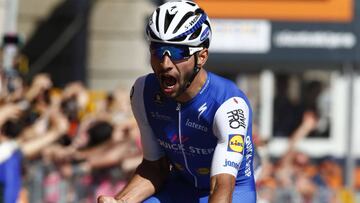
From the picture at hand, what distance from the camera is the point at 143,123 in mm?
6988

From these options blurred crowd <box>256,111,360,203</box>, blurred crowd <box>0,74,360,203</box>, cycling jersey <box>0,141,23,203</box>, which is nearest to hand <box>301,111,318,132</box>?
blurred crowd <box>256,111,360,203</box>

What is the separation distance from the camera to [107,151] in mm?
10805

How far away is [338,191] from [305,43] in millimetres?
2393

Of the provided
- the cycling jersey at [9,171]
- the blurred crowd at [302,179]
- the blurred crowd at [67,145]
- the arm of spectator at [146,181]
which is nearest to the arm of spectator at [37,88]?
the blurred crowd at [67,145]

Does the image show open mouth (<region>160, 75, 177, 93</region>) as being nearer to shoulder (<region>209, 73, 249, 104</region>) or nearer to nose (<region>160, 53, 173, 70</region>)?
nose (<region>160, 53, 173, 70</region>)

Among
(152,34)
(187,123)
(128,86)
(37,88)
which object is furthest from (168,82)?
(128,86)

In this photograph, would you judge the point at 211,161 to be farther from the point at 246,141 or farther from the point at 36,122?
the point at 36,122

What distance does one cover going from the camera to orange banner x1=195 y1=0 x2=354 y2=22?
15.5 m

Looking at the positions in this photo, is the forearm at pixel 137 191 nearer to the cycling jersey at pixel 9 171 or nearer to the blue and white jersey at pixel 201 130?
the blue and white jersey at pixel 201 130

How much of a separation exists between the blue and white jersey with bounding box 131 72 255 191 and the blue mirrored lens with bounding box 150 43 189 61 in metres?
0.38

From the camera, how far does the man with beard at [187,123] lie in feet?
21.0

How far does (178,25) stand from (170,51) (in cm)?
16

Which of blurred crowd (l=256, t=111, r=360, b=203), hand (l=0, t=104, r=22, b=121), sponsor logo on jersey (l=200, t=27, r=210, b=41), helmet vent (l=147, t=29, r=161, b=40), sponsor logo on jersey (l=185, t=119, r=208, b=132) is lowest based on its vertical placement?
blurred crowd (l=256, t=111, r=360, b=203)

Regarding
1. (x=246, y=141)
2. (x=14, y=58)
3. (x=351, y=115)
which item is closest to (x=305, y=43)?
(x=351, y=115)
